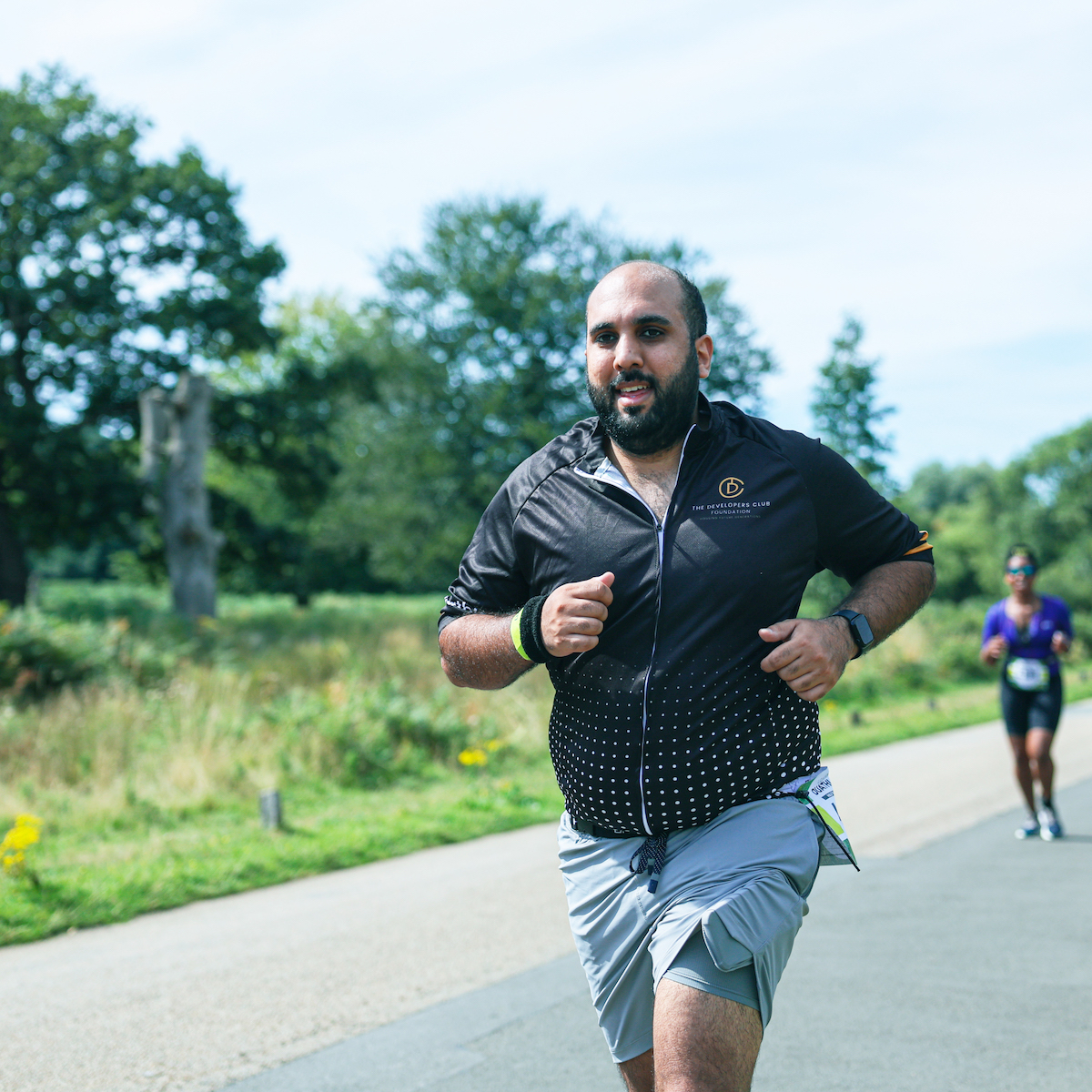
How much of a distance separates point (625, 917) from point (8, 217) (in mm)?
24875

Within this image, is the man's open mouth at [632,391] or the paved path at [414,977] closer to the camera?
the man's open mouth at [632,391]

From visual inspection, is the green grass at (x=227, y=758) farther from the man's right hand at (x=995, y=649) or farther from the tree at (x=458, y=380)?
the tree at (x=458, y=380)

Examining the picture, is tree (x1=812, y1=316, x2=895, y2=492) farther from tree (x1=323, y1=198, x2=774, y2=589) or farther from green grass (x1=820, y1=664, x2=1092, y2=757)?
tree (x1=323, y1=198, x2=774, y2=589)

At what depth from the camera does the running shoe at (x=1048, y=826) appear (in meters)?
8.14

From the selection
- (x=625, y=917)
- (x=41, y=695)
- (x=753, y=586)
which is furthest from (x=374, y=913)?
(x=41, y=695)

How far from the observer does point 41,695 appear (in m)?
11.4

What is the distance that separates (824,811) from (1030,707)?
6.52 m

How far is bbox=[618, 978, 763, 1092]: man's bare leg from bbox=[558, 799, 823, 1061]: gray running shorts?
0.11 ft

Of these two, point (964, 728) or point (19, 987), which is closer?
point (19, 987)

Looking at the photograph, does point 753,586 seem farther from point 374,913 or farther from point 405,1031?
point 374,913

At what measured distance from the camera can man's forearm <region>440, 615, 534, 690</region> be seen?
2.68 meters

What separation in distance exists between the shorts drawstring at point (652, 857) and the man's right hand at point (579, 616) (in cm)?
48

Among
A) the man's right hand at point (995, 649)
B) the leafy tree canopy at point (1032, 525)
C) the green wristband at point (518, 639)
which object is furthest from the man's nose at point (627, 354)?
the leafy tree canopy at point (1032, 525)

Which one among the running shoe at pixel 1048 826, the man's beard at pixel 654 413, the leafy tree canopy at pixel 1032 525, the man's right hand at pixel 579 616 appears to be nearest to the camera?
the man's right hand at pixel 579 616
